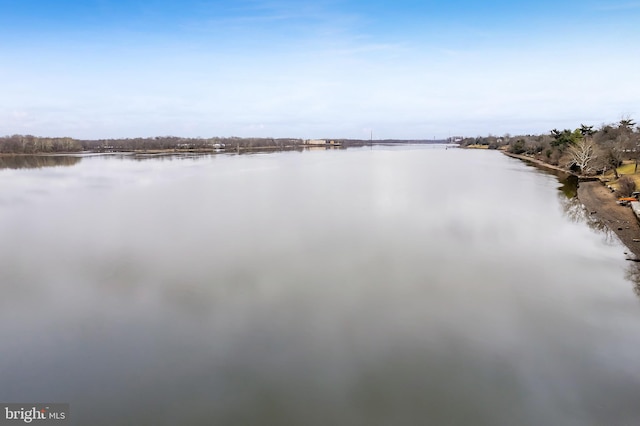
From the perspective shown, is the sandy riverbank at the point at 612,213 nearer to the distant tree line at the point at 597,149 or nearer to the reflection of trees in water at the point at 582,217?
the reflection of trees in water at the point at 582,217

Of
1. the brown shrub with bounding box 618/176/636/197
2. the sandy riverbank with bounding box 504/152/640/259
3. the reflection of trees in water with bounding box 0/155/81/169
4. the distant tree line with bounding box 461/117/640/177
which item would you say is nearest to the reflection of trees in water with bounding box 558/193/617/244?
the sandy riverbank with bounding box 504/152/640/259

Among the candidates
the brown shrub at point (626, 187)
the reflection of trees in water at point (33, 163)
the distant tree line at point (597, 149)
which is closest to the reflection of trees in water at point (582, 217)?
the brown shrub at point (626, 187)

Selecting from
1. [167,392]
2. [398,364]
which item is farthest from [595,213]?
[167,392]

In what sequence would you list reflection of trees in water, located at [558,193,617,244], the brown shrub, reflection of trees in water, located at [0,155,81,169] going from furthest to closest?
reflection of trees in water, located at [0,155,81,169] < the brown shrub < reflection of trees in water, located at [558,193,617,244]

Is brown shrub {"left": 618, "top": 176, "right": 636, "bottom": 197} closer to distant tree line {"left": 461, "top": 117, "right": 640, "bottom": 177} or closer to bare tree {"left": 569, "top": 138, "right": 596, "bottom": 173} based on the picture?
distant tree line {"left": 461, "top": 117, "right": 640, "bottom": 177}

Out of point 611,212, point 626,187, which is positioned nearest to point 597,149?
point 626,187

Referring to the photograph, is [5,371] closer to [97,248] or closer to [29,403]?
[29,403]

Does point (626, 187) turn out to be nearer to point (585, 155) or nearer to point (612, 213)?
point (612, 213)
